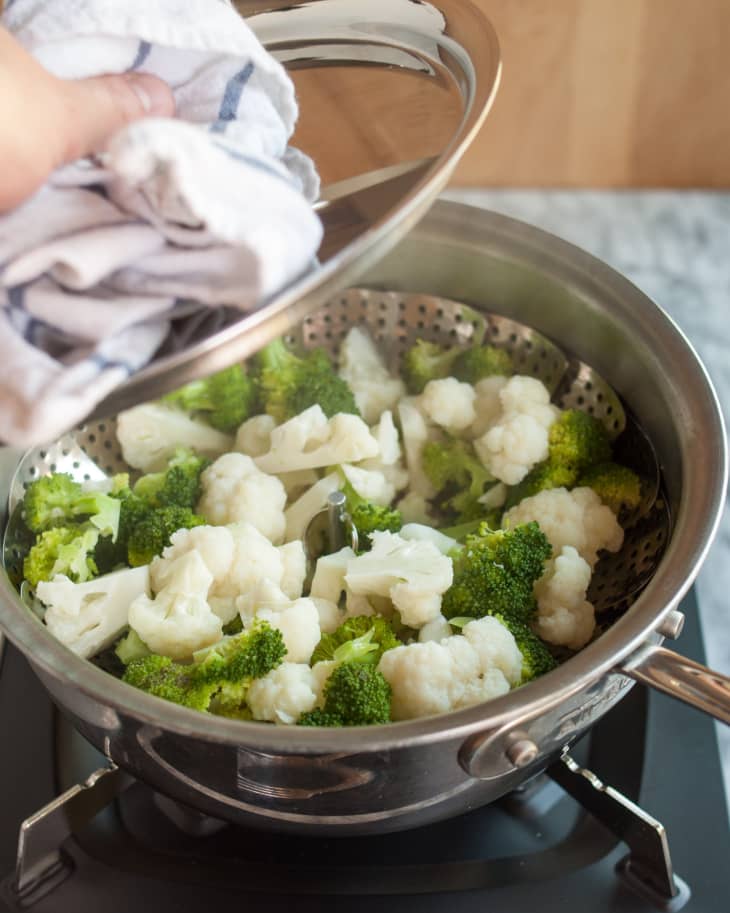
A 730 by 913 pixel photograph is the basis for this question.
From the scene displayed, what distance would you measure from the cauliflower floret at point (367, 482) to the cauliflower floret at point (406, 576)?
0.29 feet

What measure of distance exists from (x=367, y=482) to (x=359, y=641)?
0.63 feet

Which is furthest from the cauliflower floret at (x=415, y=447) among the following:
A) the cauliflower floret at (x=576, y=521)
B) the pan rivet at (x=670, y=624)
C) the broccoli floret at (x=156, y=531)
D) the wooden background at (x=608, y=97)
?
the wooden background at (x=608, y=97)

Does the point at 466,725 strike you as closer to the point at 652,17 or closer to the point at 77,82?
the point at 77,82

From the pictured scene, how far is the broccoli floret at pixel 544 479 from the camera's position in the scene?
936 millimetres

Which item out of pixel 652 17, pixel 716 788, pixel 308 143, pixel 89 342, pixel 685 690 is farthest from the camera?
pixel 652 17

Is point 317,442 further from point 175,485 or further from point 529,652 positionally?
point 529,652

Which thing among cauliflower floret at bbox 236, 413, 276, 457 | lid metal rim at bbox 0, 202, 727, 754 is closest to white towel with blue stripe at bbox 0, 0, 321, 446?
lid metal rim at bbox 0, 202, 727, 754

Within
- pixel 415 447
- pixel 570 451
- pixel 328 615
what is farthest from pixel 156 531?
pixel 570 451

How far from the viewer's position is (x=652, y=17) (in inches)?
51.3

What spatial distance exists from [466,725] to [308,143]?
440 millimetres

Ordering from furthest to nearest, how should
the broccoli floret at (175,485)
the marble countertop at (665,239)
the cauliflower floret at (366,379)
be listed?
the marble countertop at (665,239), the cauliflower floret at (366,379), the broccoli floret at (175,485)

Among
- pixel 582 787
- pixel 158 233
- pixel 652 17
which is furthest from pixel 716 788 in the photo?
pixel 652 17

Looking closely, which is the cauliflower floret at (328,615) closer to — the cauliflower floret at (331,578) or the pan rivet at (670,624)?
the cauliflower floret at (331,578)

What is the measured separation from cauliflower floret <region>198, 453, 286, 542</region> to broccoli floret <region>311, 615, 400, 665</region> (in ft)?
0.41
